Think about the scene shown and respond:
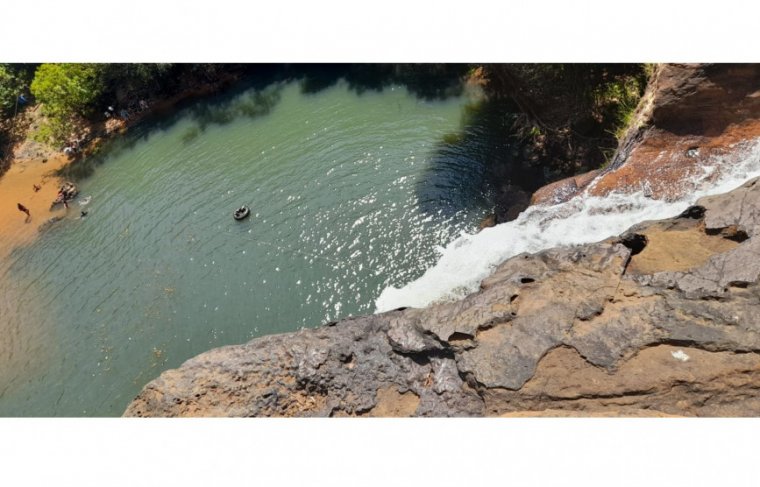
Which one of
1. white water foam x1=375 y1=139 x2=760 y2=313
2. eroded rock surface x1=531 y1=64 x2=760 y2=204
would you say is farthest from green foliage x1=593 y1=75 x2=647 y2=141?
white water foam x1=375 y1=139 x2=760 y2=313

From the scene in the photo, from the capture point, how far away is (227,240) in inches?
478

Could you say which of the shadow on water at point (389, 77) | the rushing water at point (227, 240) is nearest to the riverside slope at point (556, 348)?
the rushing water at point (227, 240)

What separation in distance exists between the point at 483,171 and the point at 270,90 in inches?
360

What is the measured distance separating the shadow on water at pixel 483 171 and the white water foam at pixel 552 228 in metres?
1.07

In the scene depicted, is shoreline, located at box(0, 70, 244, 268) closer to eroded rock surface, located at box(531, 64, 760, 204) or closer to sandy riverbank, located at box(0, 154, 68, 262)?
sandy riverbank, located at box(0, 154, 68, 262)

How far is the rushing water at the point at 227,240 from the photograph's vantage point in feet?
34.1

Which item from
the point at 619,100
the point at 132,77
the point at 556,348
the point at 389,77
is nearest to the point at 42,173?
the point at 132,77

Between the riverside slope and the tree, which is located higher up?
the tree

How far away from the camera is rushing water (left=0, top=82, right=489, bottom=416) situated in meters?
10.4

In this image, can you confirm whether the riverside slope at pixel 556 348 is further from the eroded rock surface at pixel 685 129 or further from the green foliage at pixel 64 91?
the green foliage at pixel 64 91

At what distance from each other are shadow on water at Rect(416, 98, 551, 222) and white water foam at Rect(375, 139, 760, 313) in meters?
1.07

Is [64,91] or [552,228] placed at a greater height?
[64,91]

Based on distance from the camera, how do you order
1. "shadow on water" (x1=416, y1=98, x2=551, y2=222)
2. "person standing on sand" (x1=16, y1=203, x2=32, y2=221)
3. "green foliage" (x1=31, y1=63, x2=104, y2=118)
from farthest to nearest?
"green foliage" (x1=31, y1=63, x2=104, y2=118), "person standing on sand" (x1=16, y1=203, x2=32, y2=221), "shadow on water" (x1=416, y1=98, x2=551, y2=222)

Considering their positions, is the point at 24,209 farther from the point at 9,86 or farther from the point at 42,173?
the point at 9,86
